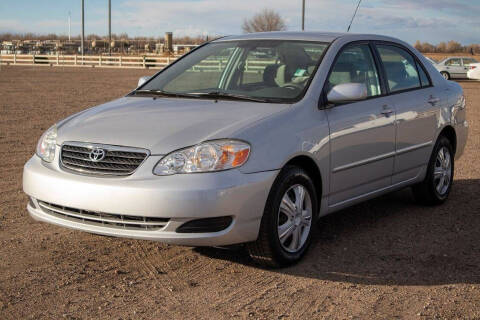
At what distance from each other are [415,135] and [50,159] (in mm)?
3294

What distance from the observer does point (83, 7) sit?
66.6 metres

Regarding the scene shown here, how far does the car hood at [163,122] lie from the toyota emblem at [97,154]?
69mm

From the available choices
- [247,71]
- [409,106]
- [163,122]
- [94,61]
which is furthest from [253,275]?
[94,61]

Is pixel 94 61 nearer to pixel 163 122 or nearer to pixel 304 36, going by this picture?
pixel 304 36

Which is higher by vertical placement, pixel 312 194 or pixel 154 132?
pixel 154 132

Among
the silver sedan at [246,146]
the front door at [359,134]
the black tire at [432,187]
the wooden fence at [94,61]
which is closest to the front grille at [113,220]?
the silver sedan at [246,146]

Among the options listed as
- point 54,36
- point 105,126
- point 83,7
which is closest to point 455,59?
point 105,126

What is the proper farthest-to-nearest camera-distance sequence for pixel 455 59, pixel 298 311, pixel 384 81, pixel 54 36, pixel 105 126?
pixel 54 36
pixel 455 59
pixel 384 81
pixel 105 126
pixel 298 311

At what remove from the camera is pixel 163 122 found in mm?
4719

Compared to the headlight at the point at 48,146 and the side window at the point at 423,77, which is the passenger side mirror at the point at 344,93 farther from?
the headlight at the point at 48,146

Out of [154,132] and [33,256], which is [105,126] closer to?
[154,132]

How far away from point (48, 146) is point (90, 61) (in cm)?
5834

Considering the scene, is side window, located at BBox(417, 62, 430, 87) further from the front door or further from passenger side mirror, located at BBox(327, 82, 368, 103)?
passenger side mirror, located at BBox(327, 82, 368, 103)

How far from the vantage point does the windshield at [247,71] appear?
5367 millimetres
